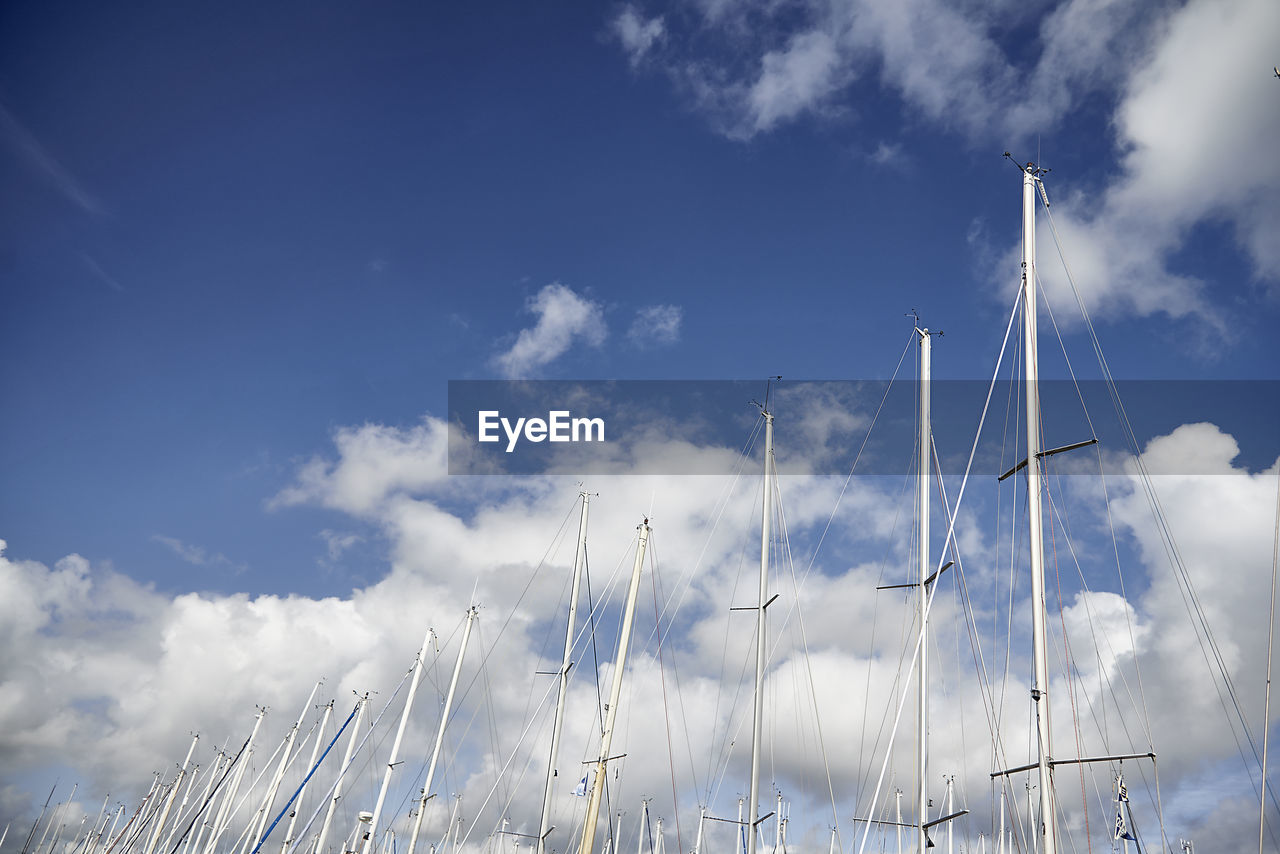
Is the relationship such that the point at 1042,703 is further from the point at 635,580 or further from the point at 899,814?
the point at 899,814

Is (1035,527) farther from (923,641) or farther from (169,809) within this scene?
(169,809)

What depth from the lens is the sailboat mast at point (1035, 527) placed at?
19.5 meters

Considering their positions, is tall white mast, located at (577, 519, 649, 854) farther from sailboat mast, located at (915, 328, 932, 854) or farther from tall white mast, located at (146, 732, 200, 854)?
tall white mast, located at (146, 732, 200, 854)

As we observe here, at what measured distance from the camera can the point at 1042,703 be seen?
20000 mm

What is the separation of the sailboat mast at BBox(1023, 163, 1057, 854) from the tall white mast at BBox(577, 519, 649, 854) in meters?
13.9

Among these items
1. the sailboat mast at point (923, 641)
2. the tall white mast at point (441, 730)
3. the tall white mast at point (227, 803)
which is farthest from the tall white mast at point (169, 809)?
the sailboat mast at point (923, 641)

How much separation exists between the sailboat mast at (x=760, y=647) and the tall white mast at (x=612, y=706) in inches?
195

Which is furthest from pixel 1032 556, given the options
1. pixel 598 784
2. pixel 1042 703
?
pixel 598 784

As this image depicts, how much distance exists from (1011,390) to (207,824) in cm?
8061

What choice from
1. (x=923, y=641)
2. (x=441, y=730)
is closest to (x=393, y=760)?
(x=441, y=730)

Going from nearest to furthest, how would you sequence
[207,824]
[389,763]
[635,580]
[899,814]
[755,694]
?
[755,694], [635,580], [389,763], [207,824], [899,814]

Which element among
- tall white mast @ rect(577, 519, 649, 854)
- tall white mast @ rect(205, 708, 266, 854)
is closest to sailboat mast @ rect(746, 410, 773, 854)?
tall white mast @ rect(577, 519, 649, 854)

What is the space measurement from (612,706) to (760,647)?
6348 mm

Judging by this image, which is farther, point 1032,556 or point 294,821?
point 294,821
